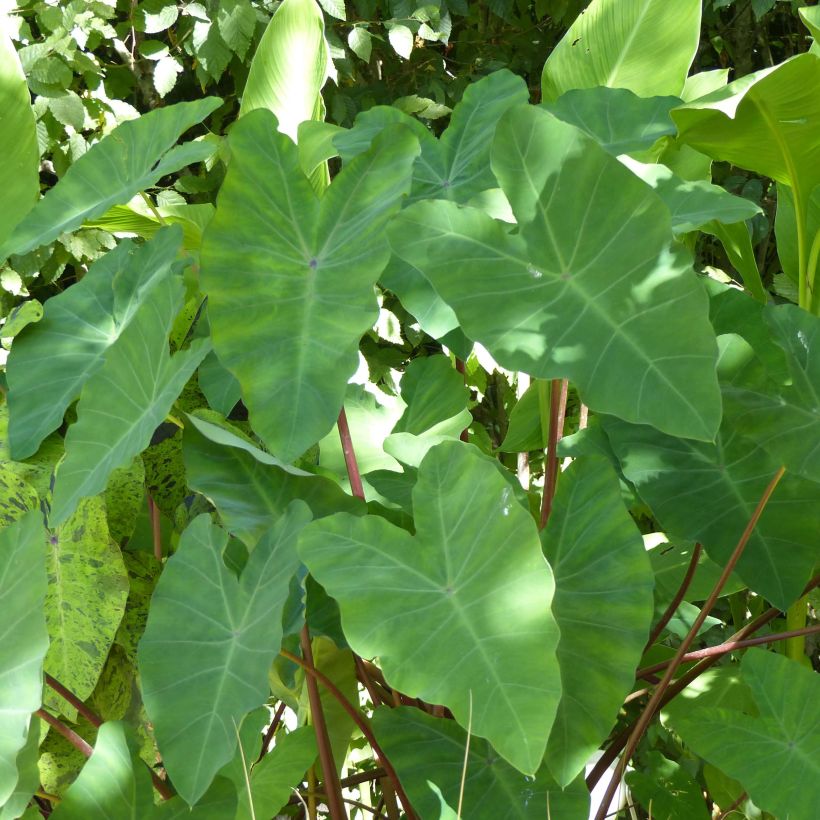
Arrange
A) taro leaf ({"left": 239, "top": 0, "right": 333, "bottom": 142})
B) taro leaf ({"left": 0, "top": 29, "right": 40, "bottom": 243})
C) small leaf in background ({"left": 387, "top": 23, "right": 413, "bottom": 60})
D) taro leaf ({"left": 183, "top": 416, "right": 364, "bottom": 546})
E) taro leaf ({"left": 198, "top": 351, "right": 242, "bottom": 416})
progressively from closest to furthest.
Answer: taro leaf ({"left": 183, "top": 416, "right": 364, "bottom": 546}) → taro leaf ({"left": 198, "top": 351, "right": 242, "bottom": 416}) → taro leaf ({"left": 0, "top": 29, "right": 40, "bottom": 243}) → taro leaf ({"left": 239, "top": 0, "right": 333, "bottom": 142}) → small leaf in background ({"left": 387, "top": 23, "right": 413, "bottom": 60})

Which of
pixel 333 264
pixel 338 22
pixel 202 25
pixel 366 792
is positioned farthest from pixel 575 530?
pixel 338 22

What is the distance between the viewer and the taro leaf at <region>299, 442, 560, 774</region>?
80cm

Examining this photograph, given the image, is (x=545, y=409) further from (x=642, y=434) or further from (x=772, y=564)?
(x=772, y=564)

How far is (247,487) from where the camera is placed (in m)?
1.06

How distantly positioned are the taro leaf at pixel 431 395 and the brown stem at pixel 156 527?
0.33m

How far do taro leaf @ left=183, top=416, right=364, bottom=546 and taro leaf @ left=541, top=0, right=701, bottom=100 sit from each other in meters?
0.74

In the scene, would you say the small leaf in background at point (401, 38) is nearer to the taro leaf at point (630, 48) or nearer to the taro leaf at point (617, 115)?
the taro leaf at point (630, 48)

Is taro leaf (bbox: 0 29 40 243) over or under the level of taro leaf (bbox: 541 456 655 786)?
over

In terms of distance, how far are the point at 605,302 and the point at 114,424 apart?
1.63 feet

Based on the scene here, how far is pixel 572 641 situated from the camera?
3.14 feet

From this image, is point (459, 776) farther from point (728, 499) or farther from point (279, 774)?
point (728, 499)

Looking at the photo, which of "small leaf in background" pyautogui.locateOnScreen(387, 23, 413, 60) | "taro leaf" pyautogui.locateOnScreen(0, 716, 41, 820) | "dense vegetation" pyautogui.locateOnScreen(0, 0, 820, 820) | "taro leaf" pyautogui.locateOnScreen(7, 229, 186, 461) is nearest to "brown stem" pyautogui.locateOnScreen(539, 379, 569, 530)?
"dense vegetation" pyautogui.locateOnScreen(0, 0, 820, 820)

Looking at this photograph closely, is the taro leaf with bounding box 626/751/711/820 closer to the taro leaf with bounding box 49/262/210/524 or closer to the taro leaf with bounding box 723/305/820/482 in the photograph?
the taro leaf with bounding box 723/305/820/482

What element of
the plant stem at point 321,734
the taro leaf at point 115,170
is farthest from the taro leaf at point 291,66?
the plant stem at point 321,734
